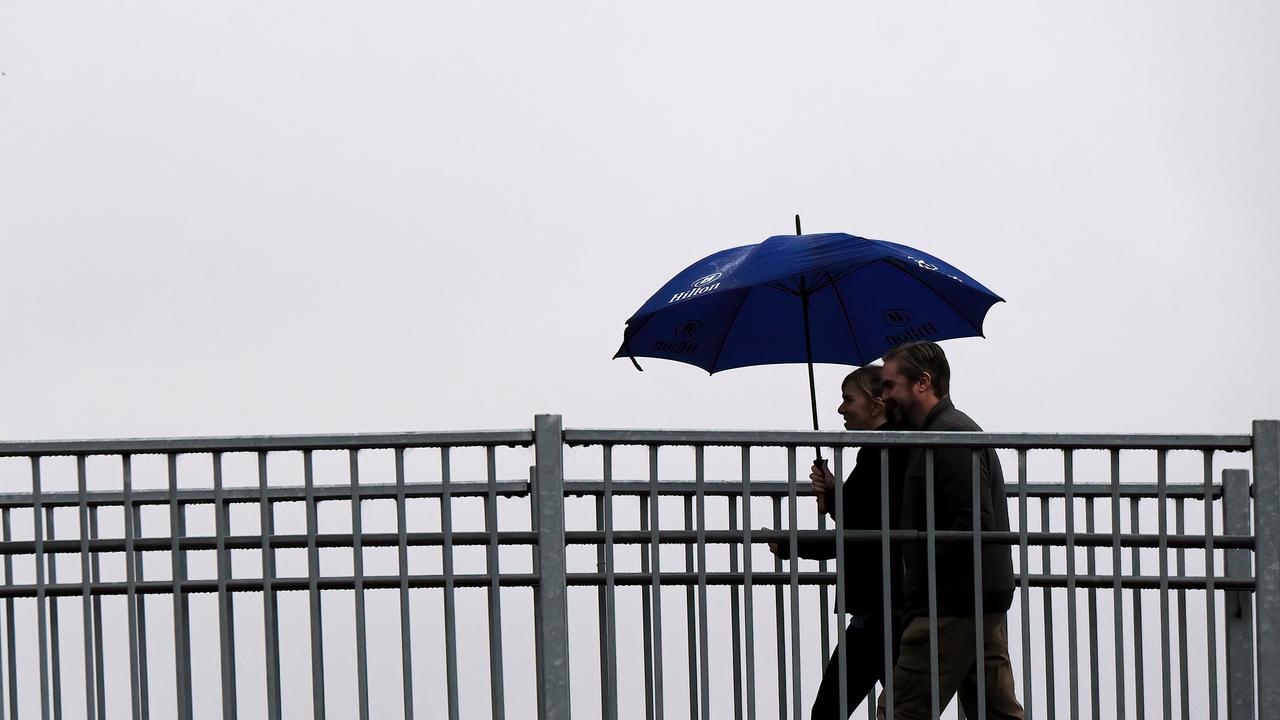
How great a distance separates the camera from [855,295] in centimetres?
586

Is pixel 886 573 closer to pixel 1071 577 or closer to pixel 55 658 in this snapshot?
pixel 1071 577

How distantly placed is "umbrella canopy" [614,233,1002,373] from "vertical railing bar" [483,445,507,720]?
1.10 m

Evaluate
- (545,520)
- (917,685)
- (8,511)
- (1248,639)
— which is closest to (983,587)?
(917,685)

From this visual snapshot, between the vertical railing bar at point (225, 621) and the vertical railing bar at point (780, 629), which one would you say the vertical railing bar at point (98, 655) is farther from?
the vertical railing bar at point (780, 629)

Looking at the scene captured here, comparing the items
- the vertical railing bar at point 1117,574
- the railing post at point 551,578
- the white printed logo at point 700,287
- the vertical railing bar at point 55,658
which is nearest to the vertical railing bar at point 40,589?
the vertical railing bar at point 55,658

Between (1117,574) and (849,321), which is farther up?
(849,321)

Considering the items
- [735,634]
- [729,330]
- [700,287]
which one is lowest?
[735,634]

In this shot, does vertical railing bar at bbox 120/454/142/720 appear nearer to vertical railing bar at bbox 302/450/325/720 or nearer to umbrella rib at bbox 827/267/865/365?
vertical railing bar at bbox 302/450/325/720

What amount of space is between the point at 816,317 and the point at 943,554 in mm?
1380

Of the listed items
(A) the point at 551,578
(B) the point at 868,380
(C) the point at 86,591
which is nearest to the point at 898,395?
(B) the point at 868,380

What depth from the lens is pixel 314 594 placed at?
4672 mm

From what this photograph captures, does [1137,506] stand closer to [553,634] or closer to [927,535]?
[927,535]

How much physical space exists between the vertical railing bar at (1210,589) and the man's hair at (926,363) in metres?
1.00

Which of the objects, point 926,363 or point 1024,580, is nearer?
point 1024,580
